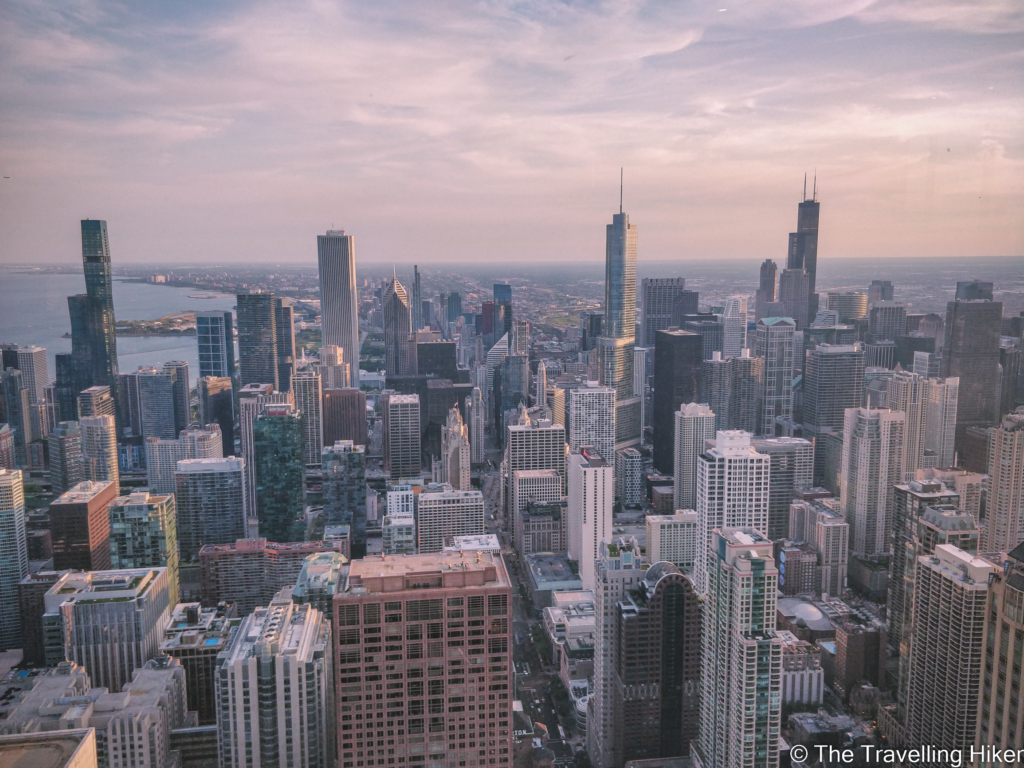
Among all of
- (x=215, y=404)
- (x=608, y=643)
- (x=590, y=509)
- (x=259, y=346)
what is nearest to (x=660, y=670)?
(x=608, y=643)

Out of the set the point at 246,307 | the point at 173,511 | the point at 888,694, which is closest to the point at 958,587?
the point at 888,694

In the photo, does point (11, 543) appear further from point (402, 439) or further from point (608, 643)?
point (402, 439)

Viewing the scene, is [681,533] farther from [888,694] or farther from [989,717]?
[989,717]

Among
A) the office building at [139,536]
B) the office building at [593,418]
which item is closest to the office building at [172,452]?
the office building at [139,536]

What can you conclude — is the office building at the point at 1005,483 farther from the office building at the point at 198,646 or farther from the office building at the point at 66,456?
the office building at the point at 66,456

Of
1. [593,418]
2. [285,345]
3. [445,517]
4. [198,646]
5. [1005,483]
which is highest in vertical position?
[285,345]

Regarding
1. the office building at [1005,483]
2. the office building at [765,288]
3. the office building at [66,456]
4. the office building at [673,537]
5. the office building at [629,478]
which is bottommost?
the office building at [629,478]
